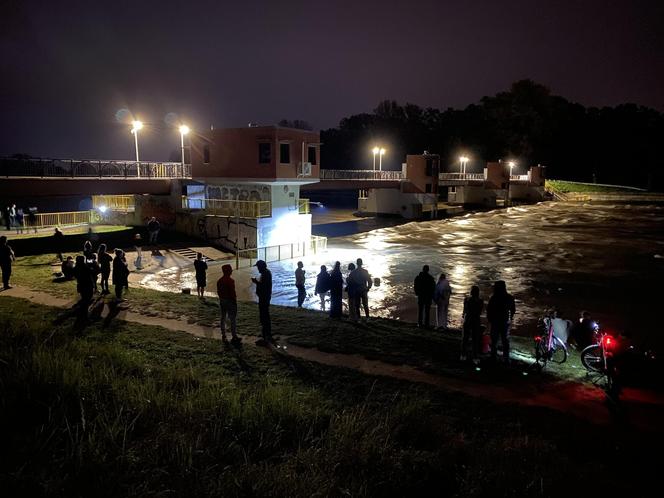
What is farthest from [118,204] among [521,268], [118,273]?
[521,268]

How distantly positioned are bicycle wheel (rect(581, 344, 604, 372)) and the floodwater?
17.3ft

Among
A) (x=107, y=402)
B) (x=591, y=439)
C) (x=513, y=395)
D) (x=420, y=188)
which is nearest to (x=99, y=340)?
(x=107, y=402)

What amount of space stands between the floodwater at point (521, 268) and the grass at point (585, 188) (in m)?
52.6

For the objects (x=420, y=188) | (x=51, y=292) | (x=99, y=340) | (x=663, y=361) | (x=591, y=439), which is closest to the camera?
(x=591, y=439)

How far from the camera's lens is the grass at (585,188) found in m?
99.4

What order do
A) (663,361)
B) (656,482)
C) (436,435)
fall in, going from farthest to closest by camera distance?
1. (663,361)
2. (436,435)
3. (656,482)

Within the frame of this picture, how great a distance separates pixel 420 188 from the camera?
57812 mm

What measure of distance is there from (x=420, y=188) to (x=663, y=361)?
4984 centimetres

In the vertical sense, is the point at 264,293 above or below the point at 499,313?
above

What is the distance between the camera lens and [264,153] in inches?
1243

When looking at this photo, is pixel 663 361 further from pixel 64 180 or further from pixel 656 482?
pixel 64 180

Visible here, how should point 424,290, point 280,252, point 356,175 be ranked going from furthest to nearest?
point 356,175, point 280,252, point 424,290

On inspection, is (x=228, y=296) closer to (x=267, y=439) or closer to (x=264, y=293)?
(x=264, y=293)

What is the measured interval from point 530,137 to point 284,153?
3714 inches
